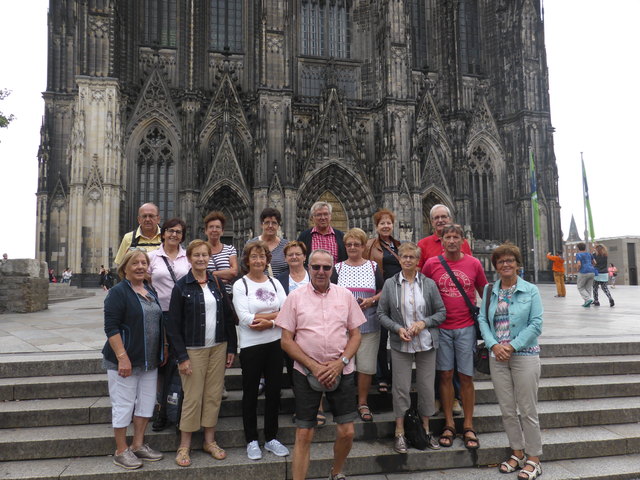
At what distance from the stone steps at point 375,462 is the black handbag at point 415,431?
7cm

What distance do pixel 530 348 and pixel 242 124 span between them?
22348 mm

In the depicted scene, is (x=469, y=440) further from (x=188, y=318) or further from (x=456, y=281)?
(x=188, y=318)

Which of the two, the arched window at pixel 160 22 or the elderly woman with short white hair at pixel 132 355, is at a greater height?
the arched window at pixel 160 22

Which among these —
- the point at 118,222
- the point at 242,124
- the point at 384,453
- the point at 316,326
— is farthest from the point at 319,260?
the point at 242,124

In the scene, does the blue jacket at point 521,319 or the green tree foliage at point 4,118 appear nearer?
the blue jacket at point 521,319

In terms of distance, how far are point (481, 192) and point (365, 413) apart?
25.3 meters

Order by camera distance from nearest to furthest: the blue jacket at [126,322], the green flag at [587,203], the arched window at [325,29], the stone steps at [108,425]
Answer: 1. the blue jacket at [126,322]
2. the stone steps at [108,425]
3. the green flag at [587,203]
4. the arched window at [325,29]

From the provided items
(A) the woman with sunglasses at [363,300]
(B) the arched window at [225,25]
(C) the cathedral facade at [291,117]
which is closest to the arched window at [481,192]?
(C) the cathedral facade at [291,117]

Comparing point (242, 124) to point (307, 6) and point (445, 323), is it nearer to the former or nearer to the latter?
point (307, 6)

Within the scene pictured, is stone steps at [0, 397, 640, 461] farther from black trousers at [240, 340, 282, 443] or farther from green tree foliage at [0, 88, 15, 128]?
green tree foliage at [0, 88, 15, 128]

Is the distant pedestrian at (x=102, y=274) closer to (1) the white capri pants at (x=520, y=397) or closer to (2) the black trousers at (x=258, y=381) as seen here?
(2) the black trousers at (x=258, y=381)

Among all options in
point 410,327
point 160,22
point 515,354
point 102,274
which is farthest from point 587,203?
point 160,22

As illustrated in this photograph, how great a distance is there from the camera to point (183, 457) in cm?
378

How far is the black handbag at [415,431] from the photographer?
4059 mm
